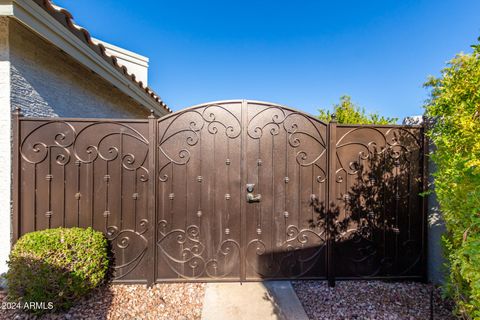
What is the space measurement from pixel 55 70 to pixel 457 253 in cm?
498

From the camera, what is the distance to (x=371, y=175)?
2697 millimetres

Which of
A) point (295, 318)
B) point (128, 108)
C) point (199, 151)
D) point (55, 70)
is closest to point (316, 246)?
point (295, 318)

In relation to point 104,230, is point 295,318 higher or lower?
lower

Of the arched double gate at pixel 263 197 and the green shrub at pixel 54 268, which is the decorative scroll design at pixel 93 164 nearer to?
the arched double gate at pixel 263 197

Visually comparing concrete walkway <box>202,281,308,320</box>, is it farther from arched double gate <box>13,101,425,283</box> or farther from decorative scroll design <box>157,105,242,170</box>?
decorative scroll design <box>157,105,242,170</box>

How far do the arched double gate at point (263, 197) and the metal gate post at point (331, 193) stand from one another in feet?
0.04

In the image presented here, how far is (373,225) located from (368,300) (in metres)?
0.91

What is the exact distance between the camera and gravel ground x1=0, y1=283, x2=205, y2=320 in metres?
2.11

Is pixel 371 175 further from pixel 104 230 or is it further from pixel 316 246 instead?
pixel 104 230

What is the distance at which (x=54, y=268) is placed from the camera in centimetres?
204

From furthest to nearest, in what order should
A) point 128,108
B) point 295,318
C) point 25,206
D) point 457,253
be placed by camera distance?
point 128,108
point 25,206
point 295,318
point 457,253

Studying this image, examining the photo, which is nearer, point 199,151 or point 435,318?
point 435,318

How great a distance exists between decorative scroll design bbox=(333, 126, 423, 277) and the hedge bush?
0.63 m

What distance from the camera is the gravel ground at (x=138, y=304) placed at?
83.0 inches
